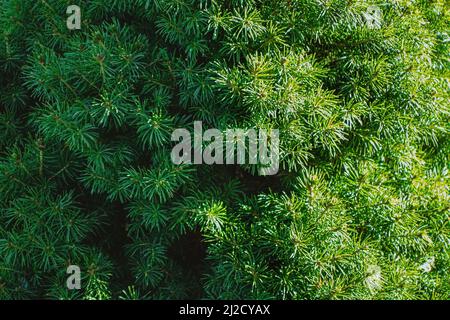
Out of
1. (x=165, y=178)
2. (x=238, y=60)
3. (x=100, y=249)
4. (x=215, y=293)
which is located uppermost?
(x=238, y=60)

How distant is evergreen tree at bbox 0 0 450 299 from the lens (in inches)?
90.7

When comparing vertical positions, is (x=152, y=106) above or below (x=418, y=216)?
above

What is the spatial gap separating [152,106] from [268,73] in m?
0.45

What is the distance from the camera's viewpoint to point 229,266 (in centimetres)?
233

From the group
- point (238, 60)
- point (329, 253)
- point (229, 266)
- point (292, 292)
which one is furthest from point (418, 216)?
point (238, 60)

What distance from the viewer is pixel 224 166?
8.09 feet

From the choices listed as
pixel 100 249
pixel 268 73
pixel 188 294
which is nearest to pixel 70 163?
pixel 100 249

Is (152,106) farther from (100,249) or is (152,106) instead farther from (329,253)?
(329,253)

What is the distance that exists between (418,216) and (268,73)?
0.85 meters

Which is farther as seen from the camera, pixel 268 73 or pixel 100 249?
pixel 100 249

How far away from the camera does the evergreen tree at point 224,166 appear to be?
2303 millimetres

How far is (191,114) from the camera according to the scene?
2377 mm

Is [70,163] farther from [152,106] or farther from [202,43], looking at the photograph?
[202,43]

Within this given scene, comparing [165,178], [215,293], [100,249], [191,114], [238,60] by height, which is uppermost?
[238,60]
